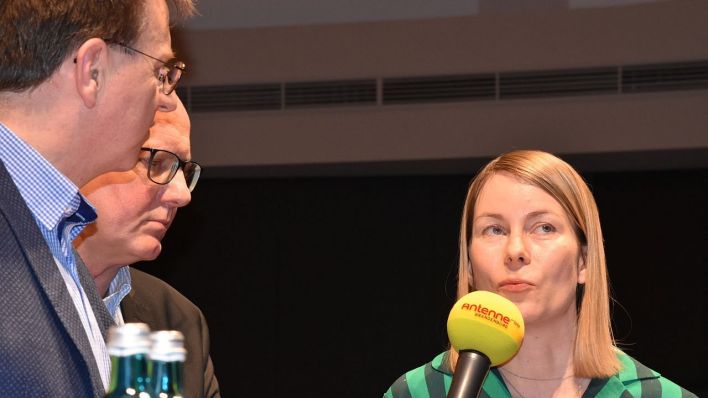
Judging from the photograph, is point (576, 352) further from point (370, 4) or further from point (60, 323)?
point (370, 4)

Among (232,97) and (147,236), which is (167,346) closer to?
(147,236)

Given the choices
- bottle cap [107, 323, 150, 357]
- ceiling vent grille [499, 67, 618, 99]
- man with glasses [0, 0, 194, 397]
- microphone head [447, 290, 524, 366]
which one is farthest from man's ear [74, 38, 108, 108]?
ceiling vent grille [499, 67, 618, 99]

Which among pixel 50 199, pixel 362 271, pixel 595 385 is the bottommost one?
pixel 362 271

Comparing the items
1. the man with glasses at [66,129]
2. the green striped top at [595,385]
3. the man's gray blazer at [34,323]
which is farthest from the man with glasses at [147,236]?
the man's gray blazer at [34,323]

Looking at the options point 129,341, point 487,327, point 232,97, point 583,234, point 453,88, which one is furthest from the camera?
point 232,97

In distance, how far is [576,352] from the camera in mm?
2383

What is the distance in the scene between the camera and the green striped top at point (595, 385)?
7.74ft

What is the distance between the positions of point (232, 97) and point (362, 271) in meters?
1.58

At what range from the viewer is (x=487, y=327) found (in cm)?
166

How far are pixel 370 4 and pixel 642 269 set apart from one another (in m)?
2.61

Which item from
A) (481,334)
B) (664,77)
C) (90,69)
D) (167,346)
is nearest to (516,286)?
(481,334)

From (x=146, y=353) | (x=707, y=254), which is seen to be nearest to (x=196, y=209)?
(x=707, y=254)

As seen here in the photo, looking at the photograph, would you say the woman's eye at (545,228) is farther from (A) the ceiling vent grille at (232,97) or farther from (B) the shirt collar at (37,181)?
(A) the ceiling vent grille at (232,97)

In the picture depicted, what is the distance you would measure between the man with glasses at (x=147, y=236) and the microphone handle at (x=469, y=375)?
1.18 meters
